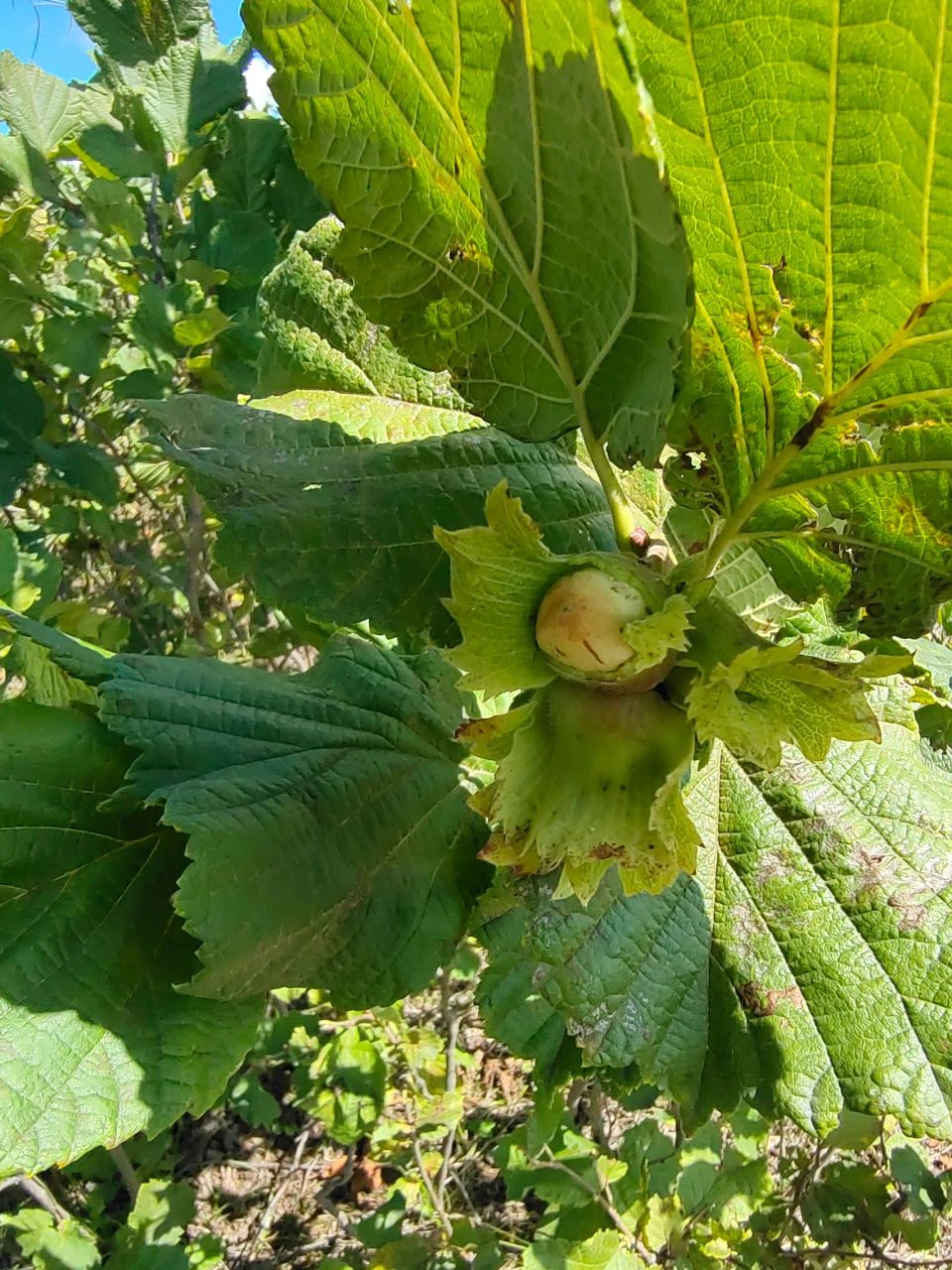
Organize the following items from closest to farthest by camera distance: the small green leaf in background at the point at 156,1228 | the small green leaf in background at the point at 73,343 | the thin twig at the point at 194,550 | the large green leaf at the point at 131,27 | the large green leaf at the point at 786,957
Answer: the large green leaf at the point at 786,957, the small green leaf in background at the point at 156,1228, the large green leaf at the point at 131,27, the small green leaf in background at the point at 73,343, the thin twig at the point at 194,550

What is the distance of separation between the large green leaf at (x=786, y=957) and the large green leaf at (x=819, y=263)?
0.33 metres

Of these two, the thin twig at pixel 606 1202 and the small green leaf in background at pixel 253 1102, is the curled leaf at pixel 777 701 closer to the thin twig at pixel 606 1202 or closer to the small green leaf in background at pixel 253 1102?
the thin twig at pixel 606 1202

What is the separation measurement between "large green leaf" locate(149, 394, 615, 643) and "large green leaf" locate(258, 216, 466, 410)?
20cm

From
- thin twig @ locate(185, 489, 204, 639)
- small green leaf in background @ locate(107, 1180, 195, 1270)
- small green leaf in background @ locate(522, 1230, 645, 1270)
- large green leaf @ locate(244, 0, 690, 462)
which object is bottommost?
small green leaf in background @ locate(107, 1180, 195, 1270)

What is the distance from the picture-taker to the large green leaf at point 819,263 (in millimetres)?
734

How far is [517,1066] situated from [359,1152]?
2.01 ft

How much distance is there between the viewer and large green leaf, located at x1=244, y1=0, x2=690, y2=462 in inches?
29.0

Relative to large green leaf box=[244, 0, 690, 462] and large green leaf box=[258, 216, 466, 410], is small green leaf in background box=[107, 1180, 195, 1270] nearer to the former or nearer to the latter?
large green leaf box=[258, 216, 466, 410]

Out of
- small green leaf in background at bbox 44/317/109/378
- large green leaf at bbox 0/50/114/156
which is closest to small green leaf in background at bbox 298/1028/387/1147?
small green leaf in background at bbox 44/317/109/378

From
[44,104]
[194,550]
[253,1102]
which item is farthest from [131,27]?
[253,1102]

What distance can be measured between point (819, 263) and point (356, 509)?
23.2 inches

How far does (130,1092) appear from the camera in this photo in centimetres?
105

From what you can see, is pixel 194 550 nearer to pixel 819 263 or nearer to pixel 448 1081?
pixel 448 1081

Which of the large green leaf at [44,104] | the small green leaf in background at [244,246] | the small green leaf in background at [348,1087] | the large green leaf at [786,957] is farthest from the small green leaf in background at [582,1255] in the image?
the large green leaf at [44,104]
